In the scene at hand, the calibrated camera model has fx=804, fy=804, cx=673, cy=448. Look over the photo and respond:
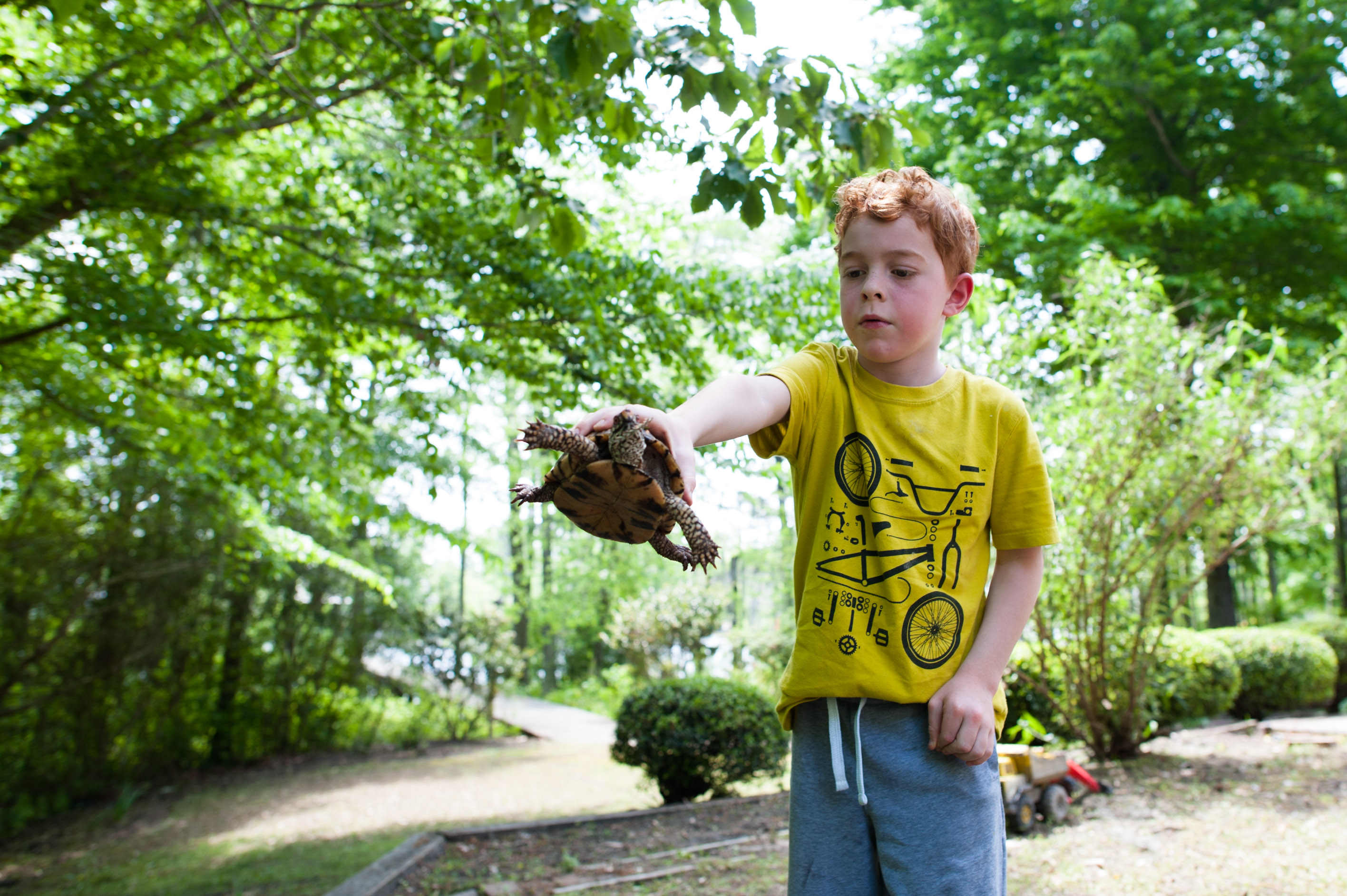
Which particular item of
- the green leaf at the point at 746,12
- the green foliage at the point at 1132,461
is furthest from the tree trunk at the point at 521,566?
the green leaf at the point at 746,12

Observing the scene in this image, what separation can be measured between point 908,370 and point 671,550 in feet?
2.31

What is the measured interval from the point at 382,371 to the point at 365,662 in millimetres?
8971

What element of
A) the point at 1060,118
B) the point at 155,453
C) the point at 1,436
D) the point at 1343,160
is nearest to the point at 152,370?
the point at 155,453

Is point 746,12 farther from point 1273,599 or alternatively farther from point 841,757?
point 1273,599

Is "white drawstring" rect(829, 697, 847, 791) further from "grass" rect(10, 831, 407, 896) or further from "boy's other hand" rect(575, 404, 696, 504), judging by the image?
"grass" rect(10, 831, 407, 896)

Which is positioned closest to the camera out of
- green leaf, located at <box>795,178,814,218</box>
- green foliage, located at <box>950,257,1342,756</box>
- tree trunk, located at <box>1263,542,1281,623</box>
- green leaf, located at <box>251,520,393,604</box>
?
green leaf, located at <box>795,178,814,218</box>

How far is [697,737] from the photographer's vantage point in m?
6.73

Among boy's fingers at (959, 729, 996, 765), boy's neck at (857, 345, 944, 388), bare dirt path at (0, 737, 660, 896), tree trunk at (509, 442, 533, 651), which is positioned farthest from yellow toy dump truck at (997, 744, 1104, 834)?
tree trunk at (509, 442, 533, 651)

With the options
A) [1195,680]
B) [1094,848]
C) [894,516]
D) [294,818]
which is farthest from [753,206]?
[1195,680]

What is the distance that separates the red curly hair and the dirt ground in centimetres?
401

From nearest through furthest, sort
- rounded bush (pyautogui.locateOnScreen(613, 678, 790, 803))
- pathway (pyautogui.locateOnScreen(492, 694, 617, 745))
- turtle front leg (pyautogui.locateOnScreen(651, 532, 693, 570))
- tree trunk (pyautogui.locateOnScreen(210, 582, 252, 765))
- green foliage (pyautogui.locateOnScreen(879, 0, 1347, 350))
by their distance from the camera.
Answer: turtle front leg (pyautogui.locateOnScreen(651, 532, 693, 570))
rounded bush (pyautogui.locateOnScreen(613, 678, 790, 803))
tree trunk (pyautogui.locateOnScreen(210, 582, 252, 765))
green foliage (pyautogui.locateOnScreen(879, 0, 1347, 350))
pathway (pyautogui.locateOnScreen(492, 694, 617, 745))

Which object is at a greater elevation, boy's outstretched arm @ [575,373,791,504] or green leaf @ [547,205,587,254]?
green leaf @ [547,205,587,254]

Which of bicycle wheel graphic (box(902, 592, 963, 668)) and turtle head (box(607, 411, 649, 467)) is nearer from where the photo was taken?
turtle head (box(607, 411, 649, 467))

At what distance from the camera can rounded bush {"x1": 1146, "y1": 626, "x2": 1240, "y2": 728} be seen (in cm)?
794
